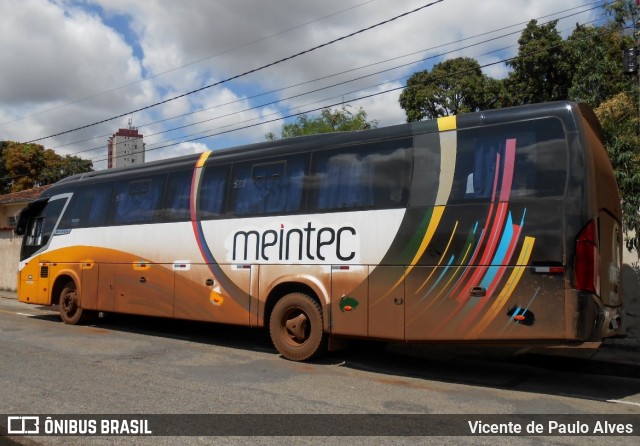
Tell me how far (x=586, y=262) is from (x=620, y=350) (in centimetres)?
406

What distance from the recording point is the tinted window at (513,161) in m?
6.07

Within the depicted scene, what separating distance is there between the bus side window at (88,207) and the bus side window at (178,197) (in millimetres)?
2037

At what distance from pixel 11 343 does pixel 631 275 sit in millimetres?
11117

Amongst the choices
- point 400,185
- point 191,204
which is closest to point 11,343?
point 191,204

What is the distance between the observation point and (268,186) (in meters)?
8.55

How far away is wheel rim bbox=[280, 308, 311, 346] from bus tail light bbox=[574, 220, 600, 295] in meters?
3.85

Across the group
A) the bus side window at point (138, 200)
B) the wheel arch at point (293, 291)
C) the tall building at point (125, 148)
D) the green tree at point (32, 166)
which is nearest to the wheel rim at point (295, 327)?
the wheel arch at point (293, 291)

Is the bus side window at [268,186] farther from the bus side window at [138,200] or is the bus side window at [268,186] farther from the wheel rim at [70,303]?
the wheel rim at [70,303]

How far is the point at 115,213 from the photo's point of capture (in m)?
11.1

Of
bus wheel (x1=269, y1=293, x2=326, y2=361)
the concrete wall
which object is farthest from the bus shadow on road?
the concrete wall

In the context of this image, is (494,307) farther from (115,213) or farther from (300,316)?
(115,213)

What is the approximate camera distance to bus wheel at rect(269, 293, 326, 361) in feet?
25.7

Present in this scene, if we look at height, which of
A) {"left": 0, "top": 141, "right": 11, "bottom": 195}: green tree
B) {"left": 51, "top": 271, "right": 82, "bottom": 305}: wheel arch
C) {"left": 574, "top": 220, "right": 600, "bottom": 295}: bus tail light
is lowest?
{"left": 51, "top": 271, "right": 82, "bottom": 305}: wheel arch

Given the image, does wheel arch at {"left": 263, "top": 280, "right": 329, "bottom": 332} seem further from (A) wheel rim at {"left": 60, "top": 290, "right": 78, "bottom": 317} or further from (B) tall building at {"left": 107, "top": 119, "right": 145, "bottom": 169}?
(B) tall building at {"left": 107, "top": 119, "right": 145, "bottom": 169}
